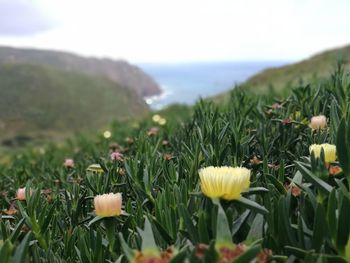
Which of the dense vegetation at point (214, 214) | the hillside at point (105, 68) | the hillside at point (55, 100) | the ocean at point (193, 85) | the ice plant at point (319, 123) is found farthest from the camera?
the hillside at point (105, 68)

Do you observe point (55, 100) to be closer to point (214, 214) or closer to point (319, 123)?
point (319, 123)

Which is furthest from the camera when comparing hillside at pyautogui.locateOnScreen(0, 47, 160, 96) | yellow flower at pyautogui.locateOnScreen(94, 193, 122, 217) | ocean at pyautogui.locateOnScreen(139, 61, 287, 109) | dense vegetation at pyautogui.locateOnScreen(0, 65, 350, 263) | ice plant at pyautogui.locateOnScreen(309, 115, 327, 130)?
hillside at pyautogui.locateOnScreen(0, 47, 160, 96)

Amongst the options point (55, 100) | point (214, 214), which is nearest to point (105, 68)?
point (55, 100)

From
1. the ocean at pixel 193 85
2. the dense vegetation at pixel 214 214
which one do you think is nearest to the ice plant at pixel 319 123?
the dense vegetation at pixel 214 214

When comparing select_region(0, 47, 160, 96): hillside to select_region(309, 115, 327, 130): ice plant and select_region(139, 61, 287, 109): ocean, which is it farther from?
select_region(309, 115, 327, 130): ice plant

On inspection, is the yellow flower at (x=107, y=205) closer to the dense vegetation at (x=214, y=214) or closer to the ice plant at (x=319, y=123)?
the dense vegetation at (x=214, y=214)

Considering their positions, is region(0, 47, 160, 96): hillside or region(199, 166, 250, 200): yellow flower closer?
region(199, 166, 250, 200): yellow flower

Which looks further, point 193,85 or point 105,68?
point 193,85

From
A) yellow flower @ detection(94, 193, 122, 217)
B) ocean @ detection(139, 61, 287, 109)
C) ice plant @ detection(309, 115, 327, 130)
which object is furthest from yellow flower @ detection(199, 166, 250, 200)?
ocean @ detection(139, 61, 287, 109)
